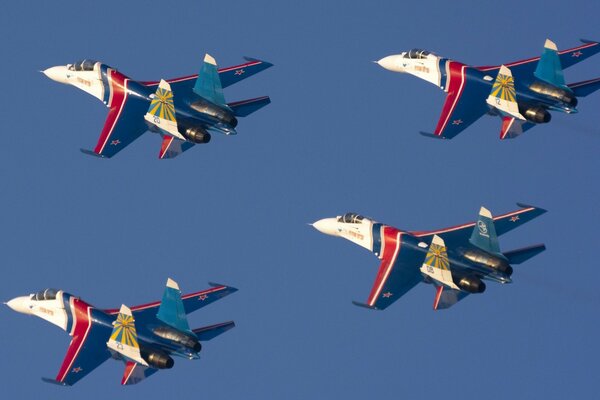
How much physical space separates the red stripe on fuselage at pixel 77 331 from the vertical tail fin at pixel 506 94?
22.4 m

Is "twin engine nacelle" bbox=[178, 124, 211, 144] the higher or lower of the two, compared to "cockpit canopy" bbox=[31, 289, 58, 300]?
higher

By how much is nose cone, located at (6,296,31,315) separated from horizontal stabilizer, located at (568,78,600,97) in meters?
28.9

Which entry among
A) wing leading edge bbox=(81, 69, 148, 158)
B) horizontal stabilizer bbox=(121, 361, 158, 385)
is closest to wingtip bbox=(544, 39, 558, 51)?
wing leading edge bbox=(81, 69, 148, 158)

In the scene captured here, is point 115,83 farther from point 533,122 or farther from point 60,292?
point 533,122

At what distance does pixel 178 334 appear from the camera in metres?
110

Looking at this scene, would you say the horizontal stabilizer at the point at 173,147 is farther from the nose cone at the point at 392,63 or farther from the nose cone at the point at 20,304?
the nose cone at the point at 392,63

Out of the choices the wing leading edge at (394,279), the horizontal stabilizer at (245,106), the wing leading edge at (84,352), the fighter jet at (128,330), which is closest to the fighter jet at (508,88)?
the wing leading edge at (394,279)

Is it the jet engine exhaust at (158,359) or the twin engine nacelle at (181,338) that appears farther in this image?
the jet engine exhaust at (158,359)

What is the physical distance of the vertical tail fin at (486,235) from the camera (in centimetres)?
11088

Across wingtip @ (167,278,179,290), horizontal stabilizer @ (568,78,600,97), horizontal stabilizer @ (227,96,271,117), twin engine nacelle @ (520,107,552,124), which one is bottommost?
wingtip @ (167,278,179,290)

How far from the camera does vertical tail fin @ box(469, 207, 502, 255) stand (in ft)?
364

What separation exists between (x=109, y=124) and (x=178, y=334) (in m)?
15.7

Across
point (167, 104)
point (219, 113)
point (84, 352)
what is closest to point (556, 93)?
point (219, 113)

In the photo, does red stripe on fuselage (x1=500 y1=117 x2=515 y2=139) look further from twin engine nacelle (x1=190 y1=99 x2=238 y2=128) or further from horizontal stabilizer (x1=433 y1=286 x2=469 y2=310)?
twin engine nacelle (x1=190 y1=99 x2=238 y2=128)
